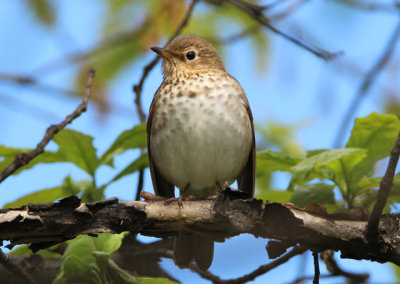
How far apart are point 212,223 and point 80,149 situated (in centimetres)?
130

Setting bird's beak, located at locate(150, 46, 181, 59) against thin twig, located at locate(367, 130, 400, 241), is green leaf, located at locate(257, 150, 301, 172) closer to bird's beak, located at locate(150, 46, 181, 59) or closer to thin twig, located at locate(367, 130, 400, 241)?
thin twig, located at locate(367, 130, 400, 241)

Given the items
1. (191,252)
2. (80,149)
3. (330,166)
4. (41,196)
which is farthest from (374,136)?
(41,196)

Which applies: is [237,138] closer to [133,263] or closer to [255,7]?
[255,7]

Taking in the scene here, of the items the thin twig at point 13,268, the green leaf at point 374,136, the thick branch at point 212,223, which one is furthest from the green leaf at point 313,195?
the thin twig at point 13,268

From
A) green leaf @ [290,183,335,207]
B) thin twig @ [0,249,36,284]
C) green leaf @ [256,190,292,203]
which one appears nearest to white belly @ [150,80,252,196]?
green leaf @ [256,190,292,203]

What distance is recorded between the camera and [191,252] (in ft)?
13.5

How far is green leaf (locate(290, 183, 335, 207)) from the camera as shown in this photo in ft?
11.2

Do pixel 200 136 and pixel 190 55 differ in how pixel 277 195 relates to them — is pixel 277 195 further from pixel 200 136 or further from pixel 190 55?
pixel 190 55

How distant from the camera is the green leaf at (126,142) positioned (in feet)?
12.7

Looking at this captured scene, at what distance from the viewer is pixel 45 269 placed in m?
3.44

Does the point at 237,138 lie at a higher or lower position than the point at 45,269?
higher

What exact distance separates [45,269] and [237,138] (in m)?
1.91

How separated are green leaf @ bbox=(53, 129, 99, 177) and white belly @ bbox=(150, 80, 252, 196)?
921 millimetres

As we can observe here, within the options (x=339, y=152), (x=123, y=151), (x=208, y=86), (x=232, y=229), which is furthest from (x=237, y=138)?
(x=232, y=229)
